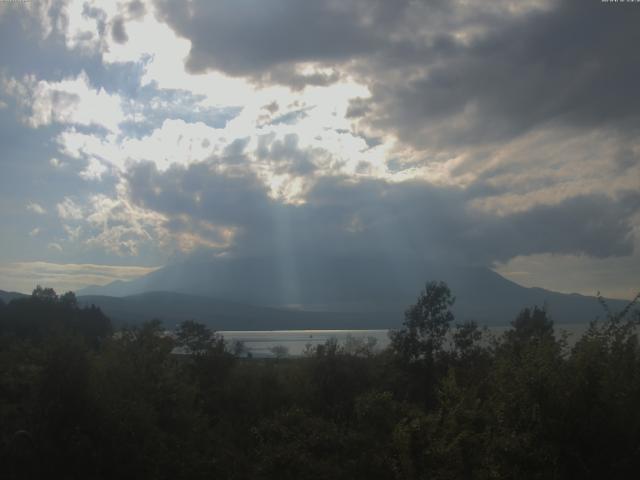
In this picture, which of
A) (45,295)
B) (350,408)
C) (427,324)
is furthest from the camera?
(45,295)

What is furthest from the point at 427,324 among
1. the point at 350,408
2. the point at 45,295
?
the point at 45,295

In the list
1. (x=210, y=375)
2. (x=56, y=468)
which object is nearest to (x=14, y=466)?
(x=56, y=468)

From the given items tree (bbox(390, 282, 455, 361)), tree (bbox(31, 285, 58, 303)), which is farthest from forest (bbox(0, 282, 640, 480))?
tree (bbox(31, 285, 58, 303))

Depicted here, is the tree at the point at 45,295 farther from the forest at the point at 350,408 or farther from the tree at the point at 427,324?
the tree at the point at 427,324

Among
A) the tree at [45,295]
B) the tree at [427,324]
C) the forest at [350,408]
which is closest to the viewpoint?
the forest at [350,408]

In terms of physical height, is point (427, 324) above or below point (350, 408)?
above

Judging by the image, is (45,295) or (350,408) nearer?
(350,408)

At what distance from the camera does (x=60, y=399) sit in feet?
59.8

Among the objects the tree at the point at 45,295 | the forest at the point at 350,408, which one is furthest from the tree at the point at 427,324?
the tree at the point at 45,295

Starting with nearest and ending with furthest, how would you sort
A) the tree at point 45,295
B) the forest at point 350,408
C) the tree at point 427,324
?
the forest at point 350,408 → the tree at point 427,324 → the tree at point 45,295

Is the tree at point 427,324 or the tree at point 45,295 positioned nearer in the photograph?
the tree at point 427,324

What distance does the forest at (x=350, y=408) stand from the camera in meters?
10.1

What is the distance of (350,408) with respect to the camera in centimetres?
3391

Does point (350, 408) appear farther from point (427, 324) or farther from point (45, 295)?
point (45, 295)
